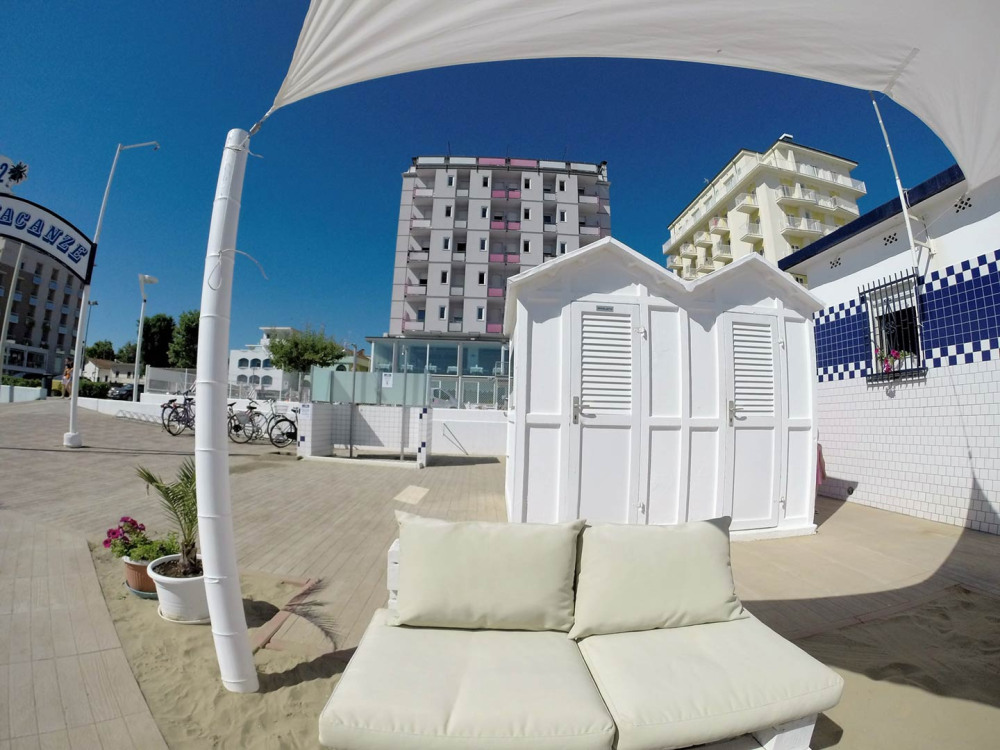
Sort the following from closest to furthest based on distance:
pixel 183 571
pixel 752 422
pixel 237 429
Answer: pixel 183 571 → pixel 752 422 → pixel 237 429

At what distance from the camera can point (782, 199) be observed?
27906 millimetres

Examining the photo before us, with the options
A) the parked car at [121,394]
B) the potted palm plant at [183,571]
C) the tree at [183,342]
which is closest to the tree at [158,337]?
the tree at [183,342]

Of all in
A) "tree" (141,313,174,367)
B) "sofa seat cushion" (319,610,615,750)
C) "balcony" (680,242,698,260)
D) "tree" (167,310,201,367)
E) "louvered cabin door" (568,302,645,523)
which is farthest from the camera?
"tree" (141,313,174,367)

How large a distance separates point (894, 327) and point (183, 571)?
951 centimetres

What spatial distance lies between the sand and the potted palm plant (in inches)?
3.5

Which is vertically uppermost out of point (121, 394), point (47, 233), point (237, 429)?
point (47, 233)

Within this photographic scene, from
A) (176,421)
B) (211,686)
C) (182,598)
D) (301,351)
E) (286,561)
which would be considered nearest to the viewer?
(211,686)

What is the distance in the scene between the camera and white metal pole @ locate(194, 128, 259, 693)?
207cm

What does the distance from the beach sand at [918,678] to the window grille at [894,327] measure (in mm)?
4085

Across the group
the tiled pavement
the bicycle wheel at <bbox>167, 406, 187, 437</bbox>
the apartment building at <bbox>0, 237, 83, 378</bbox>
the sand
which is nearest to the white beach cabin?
the tiled pavement

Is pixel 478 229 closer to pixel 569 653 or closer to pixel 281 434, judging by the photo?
pixel 281 434

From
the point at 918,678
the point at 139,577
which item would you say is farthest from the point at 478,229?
the point at 918,678

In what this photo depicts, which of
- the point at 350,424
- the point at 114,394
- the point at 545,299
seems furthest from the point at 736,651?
the point at 114,394

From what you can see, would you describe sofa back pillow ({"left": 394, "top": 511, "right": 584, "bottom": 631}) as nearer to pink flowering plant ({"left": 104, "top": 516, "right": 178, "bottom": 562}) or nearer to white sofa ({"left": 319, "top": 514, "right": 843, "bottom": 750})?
white sofa ({"left": 319, "top": 514, "right": 843, "bottom": 750})
